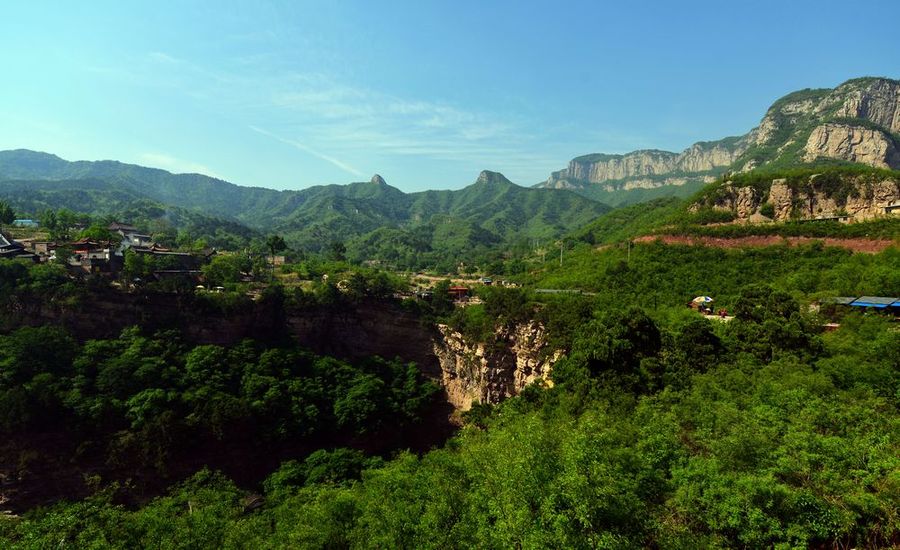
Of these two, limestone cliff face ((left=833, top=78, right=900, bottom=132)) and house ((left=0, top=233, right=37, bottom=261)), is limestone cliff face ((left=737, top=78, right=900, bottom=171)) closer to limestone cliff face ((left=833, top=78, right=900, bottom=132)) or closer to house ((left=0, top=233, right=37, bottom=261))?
limestone cliff face ((left=833, top=78, right=900, bottom=132))

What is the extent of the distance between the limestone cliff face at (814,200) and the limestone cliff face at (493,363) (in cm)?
3238

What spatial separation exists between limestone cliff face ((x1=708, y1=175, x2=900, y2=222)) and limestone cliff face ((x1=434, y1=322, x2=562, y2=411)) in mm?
32381

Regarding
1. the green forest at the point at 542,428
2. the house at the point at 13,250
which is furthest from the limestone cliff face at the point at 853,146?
the house at the point at 13,250

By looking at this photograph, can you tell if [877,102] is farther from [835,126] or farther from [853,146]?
[853,146]

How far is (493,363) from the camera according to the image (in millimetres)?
41781

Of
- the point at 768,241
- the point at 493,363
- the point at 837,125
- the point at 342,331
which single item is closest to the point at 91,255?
the point at 342,331

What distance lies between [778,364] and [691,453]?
10369mm

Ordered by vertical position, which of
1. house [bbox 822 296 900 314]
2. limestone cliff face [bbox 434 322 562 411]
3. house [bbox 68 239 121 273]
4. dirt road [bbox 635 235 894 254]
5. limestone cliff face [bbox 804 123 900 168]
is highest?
limestone cliff face [bbox 804 123 900 168]

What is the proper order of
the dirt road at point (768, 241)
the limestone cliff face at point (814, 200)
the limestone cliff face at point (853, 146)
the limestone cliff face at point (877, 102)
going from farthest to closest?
the limestone cliff face at point (877, 102) < the limestone cliff face at point (853, 146) < the limestone cliff face at point (814, 200) < the dirt road at point (768, 241)

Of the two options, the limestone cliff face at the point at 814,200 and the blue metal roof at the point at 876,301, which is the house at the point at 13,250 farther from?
the limestone cliff face at the point at 814,200

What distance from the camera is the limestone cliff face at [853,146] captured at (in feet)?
329

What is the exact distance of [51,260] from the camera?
133 ft

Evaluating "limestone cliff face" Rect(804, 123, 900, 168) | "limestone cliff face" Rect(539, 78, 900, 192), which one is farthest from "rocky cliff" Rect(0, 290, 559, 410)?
"limestone cliff face" Rect(804, 123, 900, 168)

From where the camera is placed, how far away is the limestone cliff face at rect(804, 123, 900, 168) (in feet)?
329
